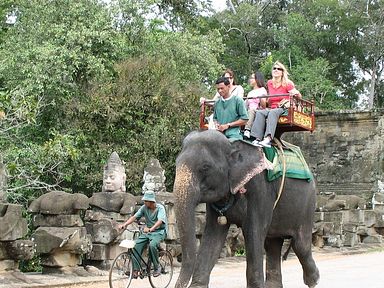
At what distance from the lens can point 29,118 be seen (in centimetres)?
1536

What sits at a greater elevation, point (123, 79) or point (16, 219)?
point (123, 79)

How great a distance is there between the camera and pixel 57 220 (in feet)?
36.1

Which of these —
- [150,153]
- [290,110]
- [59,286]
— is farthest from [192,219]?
[150,153]

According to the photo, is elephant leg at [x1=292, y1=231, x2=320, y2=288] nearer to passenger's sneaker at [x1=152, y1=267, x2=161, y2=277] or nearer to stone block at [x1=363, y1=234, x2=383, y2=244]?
passenger's sneaker at [x1=152, y1=267, x2=161, y2=277]

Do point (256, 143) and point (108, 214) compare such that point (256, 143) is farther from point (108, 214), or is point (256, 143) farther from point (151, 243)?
point (108, 214)

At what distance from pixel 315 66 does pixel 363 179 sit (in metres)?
11.7

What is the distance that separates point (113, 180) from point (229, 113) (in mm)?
5027

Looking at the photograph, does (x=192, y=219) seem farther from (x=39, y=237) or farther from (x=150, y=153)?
(x=150, y=153)

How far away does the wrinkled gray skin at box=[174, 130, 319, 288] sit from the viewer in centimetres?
686

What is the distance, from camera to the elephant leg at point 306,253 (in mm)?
8781

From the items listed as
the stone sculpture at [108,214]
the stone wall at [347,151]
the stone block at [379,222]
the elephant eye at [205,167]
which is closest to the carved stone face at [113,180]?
the stone sculpture at [108,214]

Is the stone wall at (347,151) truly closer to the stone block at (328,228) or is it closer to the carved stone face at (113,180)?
the stone block at (328,228)

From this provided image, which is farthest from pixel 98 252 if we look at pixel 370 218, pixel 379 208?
pixel 379 208

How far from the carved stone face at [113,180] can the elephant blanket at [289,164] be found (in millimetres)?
4297
